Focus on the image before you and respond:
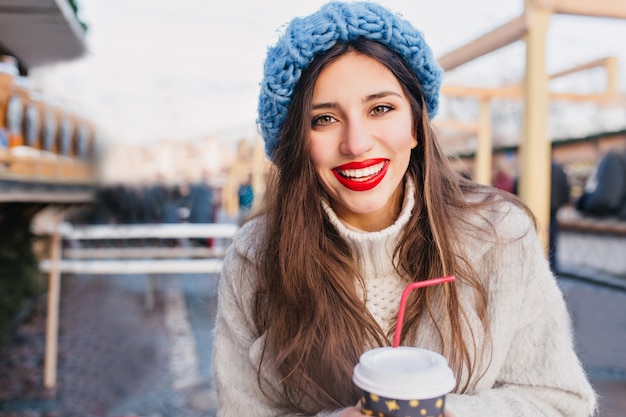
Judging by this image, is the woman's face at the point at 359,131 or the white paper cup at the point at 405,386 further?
the woman's face at the point at 359,131

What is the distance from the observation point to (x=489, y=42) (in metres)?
3.13

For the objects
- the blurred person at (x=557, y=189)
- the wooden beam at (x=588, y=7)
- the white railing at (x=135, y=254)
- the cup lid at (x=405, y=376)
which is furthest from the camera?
the white railing at (x=135, y=254)

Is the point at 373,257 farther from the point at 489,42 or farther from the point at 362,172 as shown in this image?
the point at 489,42

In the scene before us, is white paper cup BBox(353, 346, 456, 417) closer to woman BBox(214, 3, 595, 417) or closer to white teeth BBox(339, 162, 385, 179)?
woman BBox(214, 3, 595, 417)

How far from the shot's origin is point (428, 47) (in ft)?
4.97

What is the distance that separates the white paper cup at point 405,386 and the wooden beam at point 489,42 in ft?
7.93

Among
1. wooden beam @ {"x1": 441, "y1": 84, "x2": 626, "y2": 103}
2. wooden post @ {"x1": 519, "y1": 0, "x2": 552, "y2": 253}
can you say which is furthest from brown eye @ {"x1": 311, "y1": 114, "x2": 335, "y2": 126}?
wooden beam @ {"x1": 441, "y1": 84, "x2": 626, "y2": 103}

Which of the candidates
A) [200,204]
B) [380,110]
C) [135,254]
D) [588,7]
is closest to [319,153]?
[380,110]

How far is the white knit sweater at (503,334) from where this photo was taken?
1.38 metres

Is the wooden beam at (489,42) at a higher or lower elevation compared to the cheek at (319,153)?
higher

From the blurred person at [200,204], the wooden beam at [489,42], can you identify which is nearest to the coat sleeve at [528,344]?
the wooden beam at [489,42]

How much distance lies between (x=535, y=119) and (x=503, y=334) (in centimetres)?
187

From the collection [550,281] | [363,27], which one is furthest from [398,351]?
[363,27]

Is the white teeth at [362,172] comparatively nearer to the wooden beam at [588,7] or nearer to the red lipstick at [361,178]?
the red lipstick at [361,178]
